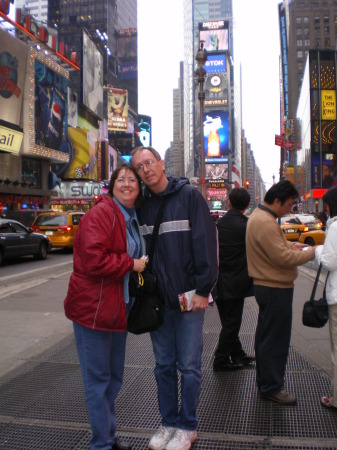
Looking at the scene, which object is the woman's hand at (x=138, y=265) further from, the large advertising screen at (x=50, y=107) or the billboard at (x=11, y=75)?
the large advertising screen at (x=50, y=107)

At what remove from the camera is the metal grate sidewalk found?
9.78 feet

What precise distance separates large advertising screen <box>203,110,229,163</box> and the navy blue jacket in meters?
125

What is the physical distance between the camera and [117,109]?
113m

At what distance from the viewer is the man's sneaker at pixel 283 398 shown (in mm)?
3521

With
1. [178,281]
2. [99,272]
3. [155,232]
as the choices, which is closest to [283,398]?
[178,281]

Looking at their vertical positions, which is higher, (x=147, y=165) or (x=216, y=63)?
(x=216, y=63)

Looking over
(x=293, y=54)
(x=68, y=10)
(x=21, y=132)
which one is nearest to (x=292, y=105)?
(x=293, y=54)

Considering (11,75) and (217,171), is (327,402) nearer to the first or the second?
(11,75)

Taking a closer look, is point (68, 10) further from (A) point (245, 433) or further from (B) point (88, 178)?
(A) point (245, 433)

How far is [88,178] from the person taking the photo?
58.5 meters

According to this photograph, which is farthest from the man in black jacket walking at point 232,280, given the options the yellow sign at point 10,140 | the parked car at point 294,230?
the yellow sign at point 10,140

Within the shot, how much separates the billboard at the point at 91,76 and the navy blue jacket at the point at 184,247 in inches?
2545

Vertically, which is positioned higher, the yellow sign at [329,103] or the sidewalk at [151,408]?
the yellow sign at [329,103]

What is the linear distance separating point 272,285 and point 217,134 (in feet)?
416
